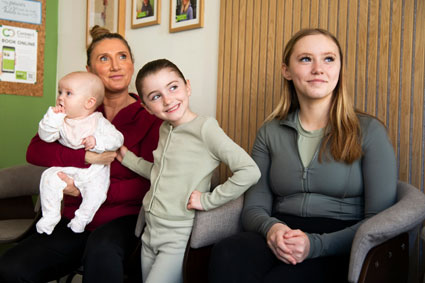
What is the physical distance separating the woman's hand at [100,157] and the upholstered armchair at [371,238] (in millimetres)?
590

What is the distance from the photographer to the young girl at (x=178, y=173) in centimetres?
177

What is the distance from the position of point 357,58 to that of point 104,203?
57.9 inches

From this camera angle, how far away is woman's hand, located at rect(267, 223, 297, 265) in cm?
157

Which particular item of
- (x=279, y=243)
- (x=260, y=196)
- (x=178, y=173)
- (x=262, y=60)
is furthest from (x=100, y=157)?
(x=262, y=60)

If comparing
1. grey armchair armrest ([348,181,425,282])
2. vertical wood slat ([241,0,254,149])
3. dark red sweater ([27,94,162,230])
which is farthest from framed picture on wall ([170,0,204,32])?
grey armchair armrest ([348,181,425,282])

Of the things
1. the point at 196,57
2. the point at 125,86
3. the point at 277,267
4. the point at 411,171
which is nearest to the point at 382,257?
the point at 277,267

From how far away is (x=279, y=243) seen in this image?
62.6 inches

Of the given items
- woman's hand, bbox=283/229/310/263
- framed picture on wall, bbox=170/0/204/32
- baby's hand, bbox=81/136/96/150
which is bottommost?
woman's hand, bbox=283/229/310/263

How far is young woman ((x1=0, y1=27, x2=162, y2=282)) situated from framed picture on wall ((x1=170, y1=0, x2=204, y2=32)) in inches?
21.5

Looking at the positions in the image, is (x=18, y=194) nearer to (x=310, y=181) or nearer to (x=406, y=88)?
(x=310, y=181)

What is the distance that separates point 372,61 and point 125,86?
4.35 ft

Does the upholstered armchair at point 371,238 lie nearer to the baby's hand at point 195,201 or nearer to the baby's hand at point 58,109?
the baby's hand at point 195,201

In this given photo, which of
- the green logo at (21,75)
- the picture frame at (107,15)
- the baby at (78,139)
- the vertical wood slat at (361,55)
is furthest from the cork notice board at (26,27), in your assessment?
the vertical wood slat at (361,55)

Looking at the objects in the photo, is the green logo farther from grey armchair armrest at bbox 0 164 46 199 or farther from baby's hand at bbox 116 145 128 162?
baby's hand at bbox 116 145 128 162
